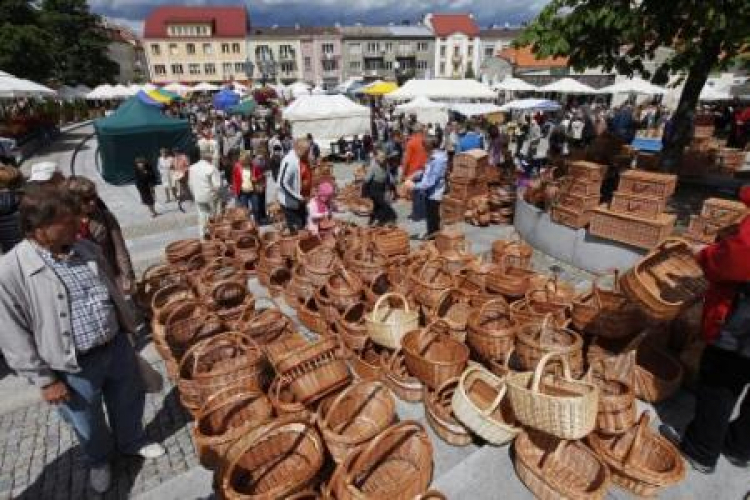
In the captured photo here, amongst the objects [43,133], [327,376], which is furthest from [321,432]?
[43,133]

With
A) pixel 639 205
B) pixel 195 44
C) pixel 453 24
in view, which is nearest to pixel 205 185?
pixel 639 205

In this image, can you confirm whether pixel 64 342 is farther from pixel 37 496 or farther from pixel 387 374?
pixel 387 374

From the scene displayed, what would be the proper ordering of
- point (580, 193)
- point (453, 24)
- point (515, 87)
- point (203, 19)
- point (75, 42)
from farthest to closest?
point (453, 24), point (203, 19), point (75, 42), point (515, 87), point (580, 193)

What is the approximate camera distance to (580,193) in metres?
6.43

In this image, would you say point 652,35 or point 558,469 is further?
point 652,35

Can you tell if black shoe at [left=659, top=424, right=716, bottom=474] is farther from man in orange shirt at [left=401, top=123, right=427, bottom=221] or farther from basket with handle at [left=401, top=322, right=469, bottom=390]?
man in orange shirt at [left=401, top=123, right=427, bottom=221]

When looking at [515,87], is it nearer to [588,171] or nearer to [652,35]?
[652,35]

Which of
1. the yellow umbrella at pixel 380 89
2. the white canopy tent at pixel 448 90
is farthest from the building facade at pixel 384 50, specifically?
the white canopy tent at pixel 448 90

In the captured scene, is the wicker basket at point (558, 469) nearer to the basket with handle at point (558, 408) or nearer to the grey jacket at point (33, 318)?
the basket with handle at point (558, 408)

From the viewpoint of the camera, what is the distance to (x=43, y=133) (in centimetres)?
2147

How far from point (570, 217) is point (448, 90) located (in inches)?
417

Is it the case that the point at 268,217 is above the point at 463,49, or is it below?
below

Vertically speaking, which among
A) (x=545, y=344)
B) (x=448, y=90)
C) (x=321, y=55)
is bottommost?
(x=545, y=344)

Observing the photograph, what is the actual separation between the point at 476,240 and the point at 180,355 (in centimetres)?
554
